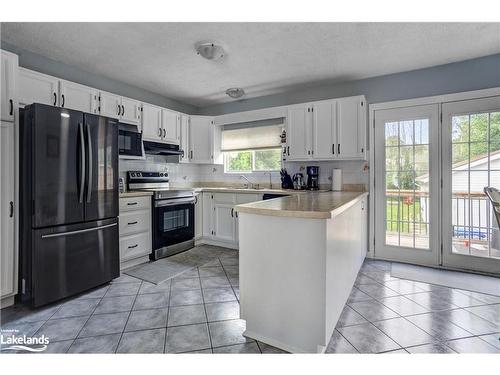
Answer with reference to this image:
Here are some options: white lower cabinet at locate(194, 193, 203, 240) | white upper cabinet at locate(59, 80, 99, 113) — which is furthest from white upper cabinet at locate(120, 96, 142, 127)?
white lower cabinet at locate(194, 193, 203, 240)

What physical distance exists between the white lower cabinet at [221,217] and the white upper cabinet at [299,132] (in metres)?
0.88

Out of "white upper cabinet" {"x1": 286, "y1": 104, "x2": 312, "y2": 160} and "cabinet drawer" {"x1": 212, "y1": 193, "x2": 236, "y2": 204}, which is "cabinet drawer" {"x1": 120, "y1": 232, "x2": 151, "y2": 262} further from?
"white upper cabinet" {"x1": 286, "y1": 104, "x2": 312, "y2": 160}

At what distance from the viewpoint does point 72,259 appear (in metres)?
2.30

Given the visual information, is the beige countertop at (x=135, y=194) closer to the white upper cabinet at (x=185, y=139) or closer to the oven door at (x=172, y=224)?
the oven door at (x=172, y=224)

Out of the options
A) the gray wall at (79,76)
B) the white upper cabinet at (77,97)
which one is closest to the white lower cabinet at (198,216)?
the gray wall at (79,76)

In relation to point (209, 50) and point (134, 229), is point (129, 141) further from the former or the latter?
point (209, 50)

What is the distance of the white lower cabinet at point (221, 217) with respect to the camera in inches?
152

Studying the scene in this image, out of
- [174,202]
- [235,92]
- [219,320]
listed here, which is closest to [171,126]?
[235,92]

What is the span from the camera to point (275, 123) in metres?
4.04

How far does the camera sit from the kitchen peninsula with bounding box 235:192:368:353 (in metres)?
1.47

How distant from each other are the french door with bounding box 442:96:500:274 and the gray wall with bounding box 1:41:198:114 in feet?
13.3
